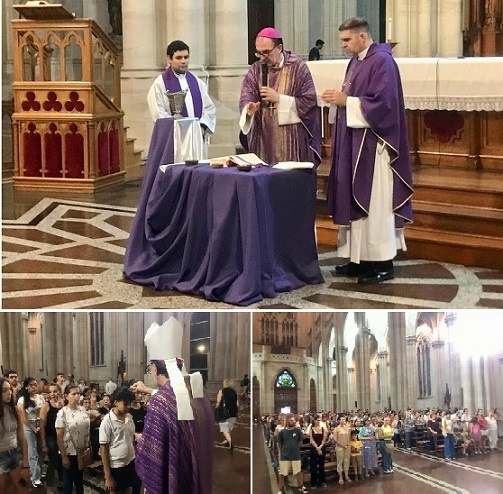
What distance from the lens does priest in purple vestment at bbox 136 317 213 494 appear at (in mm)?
4898

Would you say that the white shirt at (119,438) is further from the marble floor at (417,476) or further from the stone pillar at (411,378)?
the stone pillar at (411,378)

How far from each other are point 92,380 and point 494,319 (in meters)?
1.93

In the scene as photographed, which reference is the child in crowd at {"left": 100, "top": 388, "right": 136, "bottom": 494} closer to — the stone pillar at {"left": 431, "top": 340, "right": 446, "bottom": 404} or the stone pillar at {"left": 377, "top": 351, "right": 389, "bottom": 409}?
the stone pillar at {"left": 377, "top": 351, "right": 389, "bottom": 409}

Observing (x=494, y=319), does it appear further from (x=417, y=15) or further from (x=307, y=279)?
(x=417, y=15)

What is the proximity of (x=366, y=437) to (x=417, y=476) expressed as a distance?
0.98 ft

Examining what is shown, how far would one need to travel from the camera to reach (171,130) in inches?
284

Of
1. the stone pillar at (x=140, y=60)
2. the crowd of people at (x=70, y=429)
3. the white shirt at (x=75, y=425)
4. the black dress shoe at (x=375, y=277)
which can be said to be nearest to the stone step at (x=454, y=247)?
the black dress shoe at (x=375, y=277)

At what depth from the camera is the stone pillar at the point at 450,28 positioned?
13.5 m

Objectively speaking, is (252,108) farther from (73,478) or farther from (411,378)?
(73,478)

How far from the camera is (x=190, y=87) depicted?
27.6 feet

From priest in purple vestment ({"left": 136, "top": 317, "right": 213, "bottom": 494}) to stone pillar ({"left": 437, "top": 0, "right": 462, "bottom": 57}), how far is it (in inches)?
379

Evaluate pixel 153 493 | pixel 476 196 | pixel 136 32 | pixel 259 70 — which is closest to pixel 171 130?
pixel 259 70

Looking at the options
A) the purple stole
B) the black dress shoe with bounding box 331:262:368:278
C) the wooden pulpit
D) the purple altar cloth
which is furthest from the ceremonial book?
the wooden pulpit

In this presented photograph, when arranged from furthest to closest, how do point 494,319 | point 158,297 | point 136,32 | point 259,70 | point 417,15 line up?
1. point 417,15
2. point 136,32
3. point 259,70
4. point 158,297
5. point 494,319
